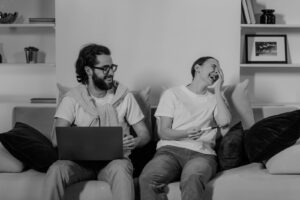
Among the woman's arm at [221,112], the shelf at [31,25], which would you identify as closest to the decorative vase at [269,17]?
the woman's arm at [221,112]

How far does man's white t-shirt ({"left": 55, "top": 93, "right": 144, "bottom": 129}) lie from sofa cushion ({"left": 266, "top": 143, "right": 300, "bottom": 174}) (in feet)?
2.63

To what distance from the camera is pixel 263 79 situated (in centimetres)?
480

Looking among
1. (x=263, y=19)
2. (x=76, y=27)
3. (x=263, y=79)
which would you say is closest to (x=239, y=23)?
(x=263, y=19)

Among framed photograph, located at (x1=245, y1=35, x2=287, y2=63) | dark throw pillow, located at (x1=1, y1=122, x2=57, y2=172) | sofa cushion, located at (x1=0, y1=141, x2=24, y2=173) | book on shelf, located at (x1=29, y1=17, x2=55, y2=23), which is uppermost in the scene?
book on shelf, located at (x1=29, y1=17, x2=55, y2=23)

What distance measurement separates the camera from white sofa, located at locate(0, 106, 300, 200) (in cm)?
271

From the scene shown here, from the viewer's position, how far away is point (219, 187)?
8.98ft

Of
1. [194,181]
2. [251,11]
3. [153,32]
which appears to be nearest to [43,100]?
[153,32]

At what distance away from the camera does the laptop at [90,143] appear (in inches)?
104

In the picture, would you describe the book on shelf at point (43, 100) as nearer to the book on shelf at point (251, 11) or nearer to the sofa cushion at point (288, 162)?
the book on shelf at point (251, 11)

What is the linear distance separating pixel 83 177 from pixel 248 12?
7.51 ft

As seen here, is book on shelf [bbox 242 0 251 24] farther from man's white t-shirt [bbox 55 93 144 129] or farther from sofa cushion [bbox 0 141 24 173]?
sofa cushion [bbox 0 141 24 173]

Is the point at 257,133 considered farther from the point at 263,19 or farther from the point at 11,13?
the point at 11,13

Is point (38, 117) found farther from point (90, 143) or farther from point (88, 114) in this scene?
point (90, 143)

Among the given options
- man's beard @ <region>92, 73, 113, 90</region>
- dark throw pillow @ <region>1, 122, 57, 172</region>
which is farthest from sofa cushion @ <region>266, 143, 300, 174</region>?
dark throw pillow @ <region>1, 122, 57, 172</region>
